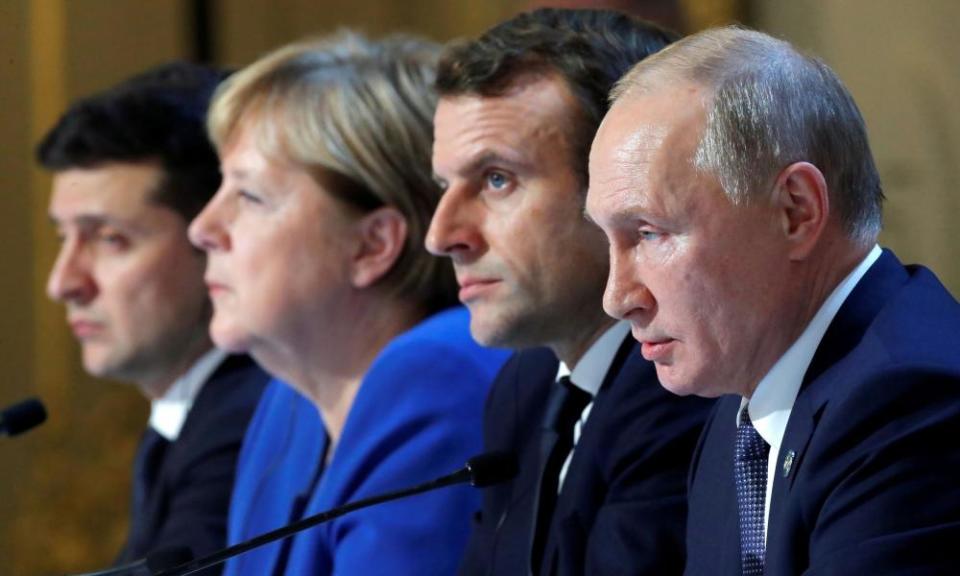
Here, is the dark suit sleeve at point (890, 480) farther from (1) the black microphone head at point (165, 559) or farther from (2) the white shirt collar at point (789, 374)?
(1) the black microphone head at point (165, 559)

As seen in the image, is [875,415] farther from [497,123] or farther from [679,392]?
[497,123]

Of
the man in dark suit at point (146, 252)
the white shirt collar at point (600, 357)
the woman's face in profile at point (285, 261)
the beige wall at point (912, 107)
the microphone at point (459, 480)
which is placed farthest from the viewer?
the beige wall at point (912, 107)

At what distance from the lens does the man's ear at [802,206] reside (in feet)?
5.27

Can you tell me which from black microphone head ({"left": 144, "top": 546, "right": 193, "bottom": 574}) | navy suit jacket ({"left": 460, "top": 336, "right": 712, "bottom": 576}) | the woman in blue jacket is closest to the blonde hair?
the woman in blue jacket

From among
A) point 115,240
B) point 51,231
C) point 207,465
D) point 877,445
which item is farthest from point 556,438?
point 51,231

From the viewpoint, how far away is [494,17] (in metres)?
4.85

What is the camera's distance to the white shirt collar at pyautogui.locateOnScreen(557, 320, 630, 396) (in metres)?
2.13

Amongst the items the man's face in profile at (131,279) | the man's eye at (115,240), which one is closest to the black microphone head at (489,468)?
the man's face in profile at (131,279)

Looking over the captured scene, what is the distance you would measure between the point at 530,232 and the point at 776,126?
1.96 feet

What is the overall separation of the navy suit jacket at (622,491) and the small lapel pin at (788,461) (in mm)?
356

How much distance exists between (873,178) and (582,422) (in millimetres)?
609

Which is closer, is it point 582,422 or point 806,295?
point 806,295

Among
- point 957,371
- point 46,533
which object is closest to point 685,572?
point 957,371

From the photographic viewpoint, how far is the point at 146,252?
339cm
